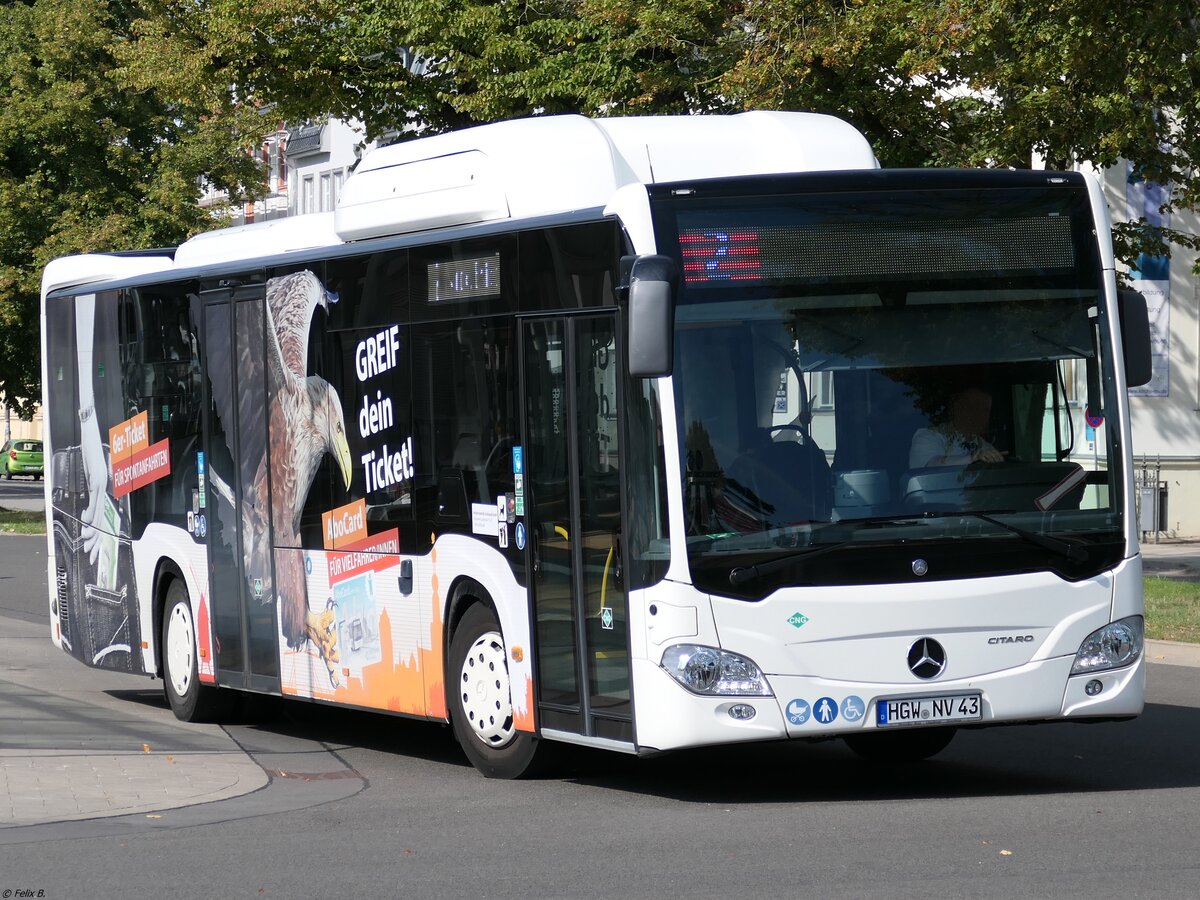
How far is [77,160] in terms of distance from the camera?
141 ft

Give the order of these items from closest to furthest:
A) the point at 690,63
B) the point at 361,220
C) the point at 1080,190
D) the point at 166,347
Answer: the point at 1080,190
the point at 361,220
the point at 166,347
the point at 690,63

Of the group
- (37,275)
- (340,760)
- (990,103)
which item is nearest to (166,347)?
(340,760)

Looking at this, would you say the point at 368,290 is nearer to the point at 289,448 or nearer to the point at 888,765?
the point at 289,448

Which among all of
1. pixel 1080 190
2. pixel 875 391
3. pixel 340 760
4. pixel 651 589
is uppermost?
pixel 1080 190

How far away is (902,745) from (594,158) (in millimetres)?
3482

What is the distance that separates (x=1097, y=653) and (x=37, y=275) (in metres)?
35.4

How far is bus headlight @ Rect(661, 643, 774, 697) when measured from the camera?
8.88 m

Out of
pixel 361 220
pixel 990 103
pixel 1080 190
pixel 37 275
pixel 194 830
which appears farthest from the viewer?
pixel 37 275

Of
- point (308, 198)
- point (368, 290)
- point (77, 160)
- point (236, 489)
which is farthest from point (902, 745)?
point (308, 198)

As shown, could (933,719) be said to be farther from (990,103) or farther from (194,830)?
(990,103)

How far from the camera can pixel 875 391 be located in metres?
9.11

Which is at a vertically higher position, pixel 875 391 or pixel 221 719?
pixel 875 391

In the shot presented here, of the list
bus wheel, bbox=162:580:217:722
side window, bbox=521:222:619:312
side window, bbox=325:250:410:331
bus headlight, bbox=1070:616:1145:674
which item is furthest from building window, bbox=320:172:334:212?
bus headlight, bbox=1070:616:1145:674

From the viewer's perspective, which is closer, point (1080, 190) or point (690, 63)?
point (1080, 190)
